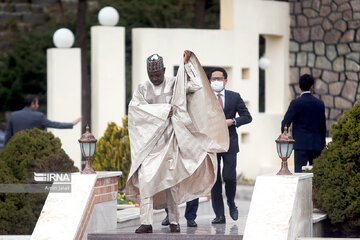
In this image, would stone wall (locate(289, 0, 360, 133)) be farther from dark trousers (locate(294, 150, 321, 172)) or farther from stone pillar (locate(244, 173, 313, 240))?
stone pillar (locate(244, 173, 313, 240))

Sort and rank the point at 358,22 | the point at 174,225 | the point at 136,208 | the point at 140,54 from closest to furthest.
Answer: the point at 174,225
the point at 136,208
the point at 140,54
the point at 358,22

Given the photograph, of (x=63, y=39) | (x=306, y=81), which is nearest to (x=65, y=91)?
(x=63, y=39)

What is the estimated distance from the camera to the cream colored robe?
28.3ft

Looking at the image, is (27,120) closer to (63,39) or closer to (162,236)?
(63,39)

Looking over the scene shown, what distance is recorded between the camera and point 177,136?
28.7 feet

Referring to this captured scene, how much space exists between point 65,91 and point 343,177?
23.4ft

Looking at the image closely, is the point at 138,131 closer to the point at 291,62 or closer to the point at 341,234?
the point at 341,234

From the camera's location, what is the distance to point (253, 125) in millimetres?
16500

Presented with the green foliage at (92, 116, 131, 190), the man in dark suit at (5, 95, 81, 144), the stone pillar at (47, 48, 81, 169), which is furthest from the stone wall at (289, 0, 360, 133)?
the man in dark suit at (5, 95, 81, 144)

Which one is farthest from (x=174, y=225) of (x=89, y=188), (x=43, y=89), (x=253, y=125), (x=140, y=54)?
(x=43, y=89)

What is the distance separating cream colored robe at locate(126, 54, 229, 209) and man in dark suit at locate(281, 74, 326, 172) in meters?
1.37

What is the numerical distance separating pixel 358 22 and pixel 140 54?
418cm

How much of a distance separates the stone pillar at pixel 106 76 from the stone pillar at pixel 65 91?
0.36 m

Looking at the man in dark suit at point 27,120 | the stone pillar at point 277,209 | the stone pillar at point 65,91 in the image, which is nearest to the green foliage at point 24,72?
the stone pillar at point 65,91
